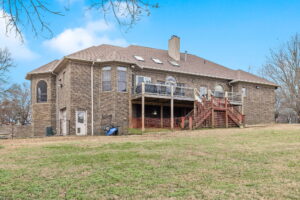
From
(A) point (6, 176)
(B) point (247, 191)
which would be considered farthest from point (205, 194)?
(A) point (6, 176)

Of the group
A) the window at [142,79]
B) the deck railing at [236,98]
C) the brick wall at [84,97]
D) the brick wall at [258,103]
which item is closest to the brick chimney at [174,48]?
the brick wall at [84,97]

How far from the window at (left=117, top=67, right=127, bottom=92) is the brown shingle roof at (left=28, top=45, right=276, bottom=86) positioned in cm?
68

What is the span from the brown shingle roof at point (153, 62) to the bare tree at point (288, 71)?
28.1 ft

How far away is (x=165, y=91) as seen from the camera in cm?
1961

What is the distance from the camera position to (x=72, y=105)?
60.3 feet

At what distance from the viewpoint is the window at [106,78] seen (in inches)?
752

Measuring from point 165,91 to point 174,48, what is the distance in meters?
6.56

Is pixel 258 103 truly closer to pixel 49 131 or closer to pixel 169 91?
pixel 169 91

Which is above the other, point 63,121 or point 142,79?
point 142,79

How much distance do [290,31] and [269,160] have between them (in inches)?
1162

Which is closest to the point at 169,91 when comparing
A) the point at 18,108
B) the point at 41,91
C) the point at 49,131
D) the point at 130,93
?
the point at 130,93

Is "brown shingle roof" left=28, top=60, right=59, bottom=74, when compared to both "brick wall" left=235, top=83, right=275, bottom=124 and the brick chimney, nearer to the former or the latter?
the brick chimney

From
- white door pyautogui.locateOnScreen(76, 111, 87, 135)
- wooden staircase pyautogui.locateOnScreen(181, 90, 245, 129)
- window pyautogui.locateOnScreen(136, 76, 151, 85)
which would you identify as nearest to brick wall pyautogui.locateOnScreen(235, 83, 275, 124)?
wooden staircase pyautogui.locateOnScreen(181, 90, 245, 129)

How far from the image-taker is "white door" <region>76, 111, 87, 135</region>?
1858 centimetres
